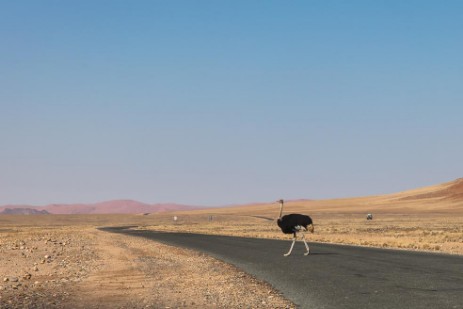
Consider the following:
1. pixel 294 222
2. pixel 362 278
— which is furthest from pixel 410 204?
pixel 362 278

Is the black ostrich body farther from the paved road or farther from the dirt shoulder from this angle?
the dirt shoulder

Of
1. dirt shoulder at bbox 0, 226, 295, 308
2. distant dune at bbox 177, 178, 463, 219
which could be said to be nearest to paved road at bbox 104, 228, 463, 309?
dirt shoulder at bbox 0, 226, 295, 308

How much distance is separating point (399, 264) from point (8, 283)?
1278 centimetres

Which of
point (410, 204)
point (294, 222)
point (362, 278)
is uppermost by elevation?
point (410, 204)

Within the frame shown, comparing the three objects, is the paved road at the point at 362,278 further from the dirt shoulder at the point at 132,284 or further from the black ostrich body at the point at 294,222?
the black ostrich body at the point at 294,222

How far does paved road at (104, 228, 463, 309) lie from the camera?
12.9 m

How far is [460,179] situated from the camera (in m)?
190

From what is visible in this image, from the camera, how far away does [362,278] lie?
55.7 ft

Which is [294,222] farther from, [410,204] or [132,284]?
[410,204]

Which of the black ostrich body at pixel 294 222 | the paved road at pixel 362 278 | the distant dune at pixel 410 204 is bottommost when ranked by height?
the paved road at pixel 362 278

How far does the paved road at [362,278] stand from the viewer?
12.9 meters

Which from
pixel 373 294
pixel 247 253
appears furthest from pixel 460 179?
pixel 373 294

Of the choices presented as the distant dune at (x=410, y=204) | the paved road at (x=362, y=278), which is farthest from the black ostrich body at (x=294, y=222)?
the distant dune at (x=410, y=204)

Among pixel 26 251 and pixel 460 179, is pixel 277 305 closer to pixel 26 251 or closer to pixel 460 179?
pixel 26 251
